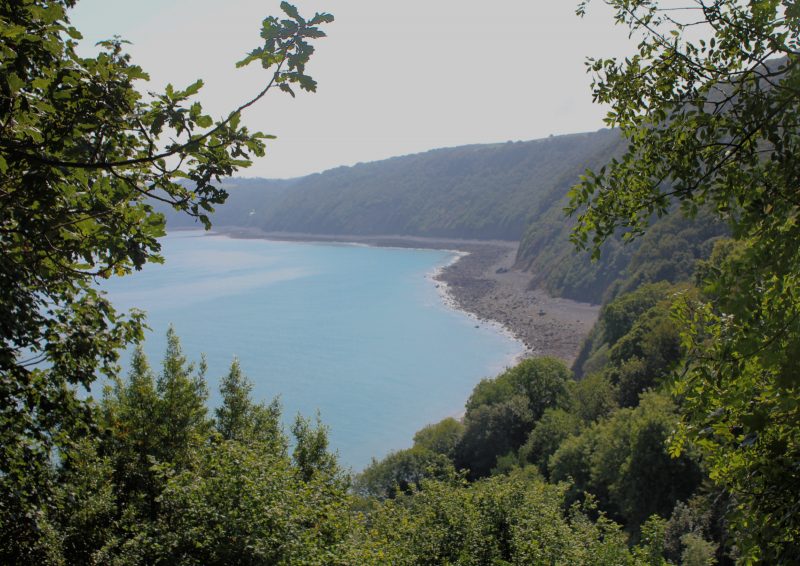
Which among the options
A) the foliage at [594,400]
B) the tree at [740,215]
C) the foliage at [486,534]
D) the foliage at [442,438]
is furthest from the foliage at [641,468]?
the tree at [740,215]

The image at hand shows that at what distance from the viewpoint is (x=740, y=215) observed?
425 centimetres

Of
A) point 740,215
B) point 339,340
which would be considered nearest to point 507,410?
point 740,215

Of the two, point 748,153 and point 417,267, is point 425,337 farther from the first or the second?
point 748,153

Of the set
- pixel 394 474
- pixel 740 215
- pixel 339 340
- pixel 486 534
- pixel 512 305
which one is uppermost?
pixel 740 215

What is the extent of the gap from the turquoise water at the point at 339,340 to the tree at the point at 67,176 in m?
39.0

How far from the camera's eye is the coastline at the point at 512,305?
7431 centimetres

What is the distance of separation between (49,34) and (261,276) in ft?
420

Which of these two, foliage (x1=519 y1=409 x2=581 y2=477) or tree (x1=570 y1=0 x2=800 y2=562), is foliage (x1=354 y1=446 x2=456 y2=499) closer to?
foliage (x1=519 y1=409 x2=581 y2=477)

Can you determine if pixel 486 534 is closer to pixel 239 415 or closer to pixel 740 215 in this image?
pixel 239 415

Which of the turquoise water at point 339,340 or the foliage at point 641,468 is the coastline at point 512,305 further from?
the foliage at point 641,468

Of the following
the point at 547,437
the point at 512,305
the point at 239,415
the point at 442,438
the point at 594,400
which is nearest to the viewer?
the point at 239,415

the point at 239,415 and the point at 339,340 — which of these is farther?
the point at 339,340

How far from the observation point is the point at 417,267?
141 meters

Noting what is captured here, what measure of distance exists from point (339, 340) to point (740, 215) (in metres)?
76.2
